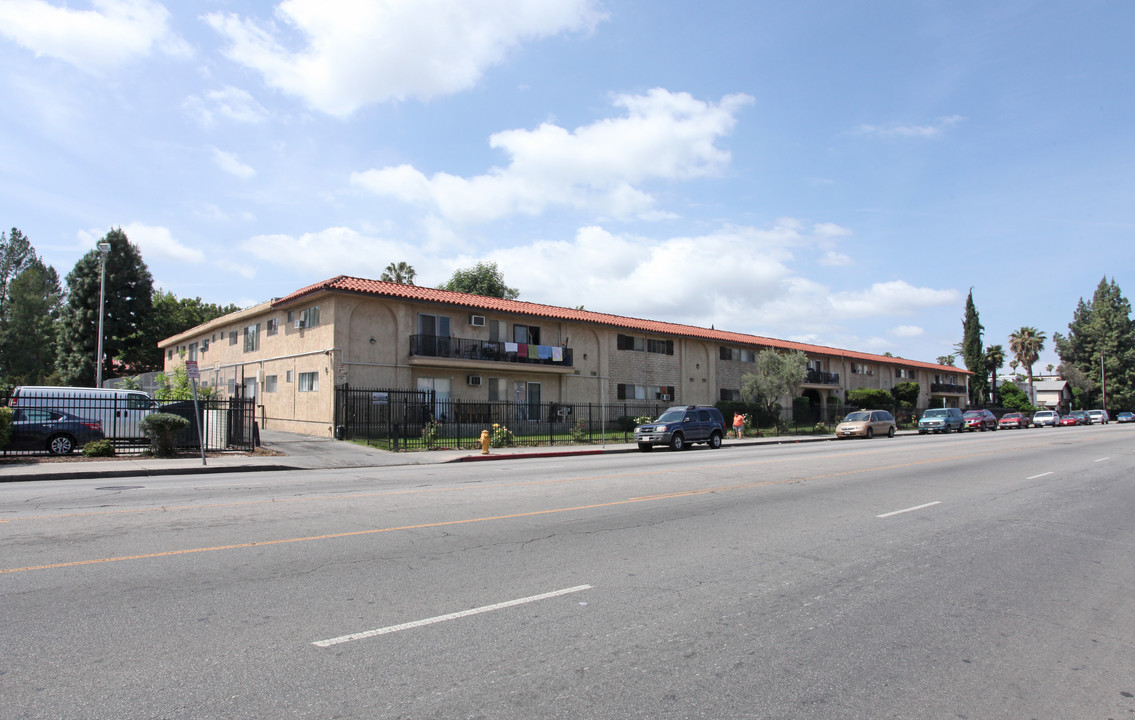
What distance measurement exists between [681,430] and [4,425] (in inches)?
828

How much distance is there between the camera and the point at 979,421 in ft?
153

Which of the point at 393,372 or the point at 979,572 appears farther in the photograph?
the point at 393,372

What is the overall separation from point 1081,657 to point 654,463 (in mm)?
14014

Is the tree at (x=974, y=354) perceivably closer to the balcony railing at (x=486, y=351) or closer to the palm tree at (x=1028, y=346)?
the palm tree at (x=1028, y=346)

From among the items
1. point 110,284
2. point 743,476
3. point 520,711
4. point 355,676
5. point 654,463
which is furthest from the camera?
point 110,284

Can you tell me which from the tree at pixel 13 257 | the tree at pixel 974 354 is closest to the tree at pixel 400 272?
the tree at pixel 13 257

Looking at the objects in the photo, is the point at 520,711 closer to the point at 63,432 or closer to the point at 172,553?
the point at 172,553

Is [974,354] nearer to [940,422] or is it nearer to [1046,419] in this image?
[1046,419]

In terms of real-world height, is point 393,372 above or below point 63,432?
above

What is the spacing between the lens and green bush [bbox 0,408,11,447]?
1677 cm

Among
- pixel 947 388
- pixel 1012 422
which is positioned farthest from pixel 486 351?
pixel 947 388

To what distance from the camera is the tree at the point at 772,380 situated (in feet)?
135

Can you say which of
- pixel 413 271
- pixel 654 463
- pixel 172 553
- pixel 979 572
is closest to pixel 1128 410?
pixel 413 271

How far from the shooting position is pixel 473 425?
30.6 metres
